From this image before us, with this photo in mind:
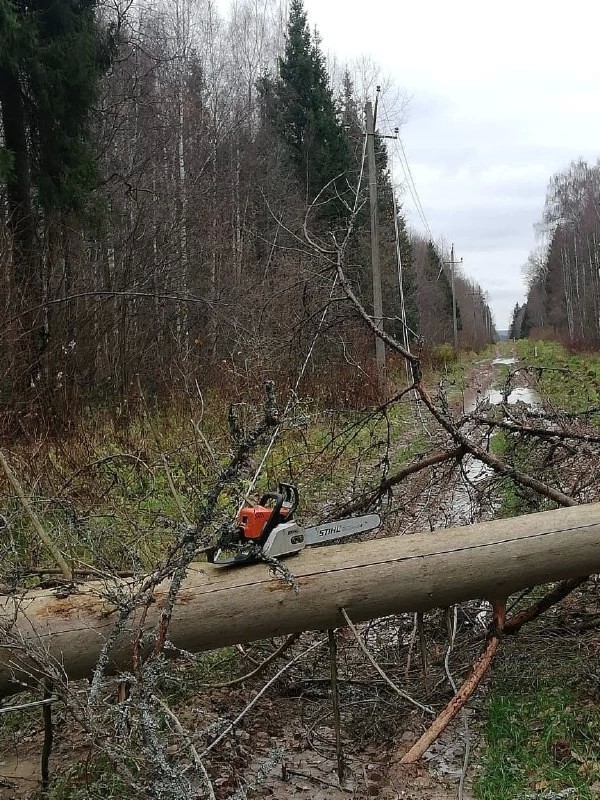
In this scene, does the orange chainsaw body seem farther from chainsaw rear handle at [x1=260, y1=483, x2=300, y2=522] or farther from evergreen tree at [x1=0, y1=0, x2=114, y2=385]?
evergreen tree at [x1=0, y1=0, x2=114, y2=385]

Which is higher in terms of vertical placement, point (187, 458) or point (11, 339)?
point (11, 339)

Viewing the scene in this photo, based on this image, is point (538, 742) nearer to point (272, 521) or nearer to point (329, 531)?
point (329, 531)

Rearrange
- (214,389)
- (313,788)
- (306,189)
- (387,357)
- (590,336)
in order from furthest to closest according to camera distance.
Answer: (590,336) < (306,189) < (387,357) < (214,389) < (313,788)

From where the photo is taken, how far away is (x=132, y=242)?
1088cm

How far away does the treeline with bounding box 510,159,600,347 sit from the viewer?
44.6 m

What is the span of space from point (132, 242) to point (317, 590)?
9.13 meters

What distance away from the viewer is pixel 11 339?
7.01 metres

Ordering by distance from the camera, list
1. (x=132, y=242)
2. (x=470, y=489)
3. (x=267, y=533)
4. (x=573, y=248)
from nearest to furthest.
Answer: (x=267, y=533)
(x=470, y=489)
(x=132, y=242)
(x=573, y=248)

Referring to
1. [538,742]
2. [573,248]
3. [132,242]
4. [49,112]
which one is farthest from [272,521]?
[573,248]

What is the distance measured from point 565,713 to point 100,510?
12.4 ft

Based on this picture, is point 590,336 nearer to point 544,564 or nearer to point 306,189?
point 306,189

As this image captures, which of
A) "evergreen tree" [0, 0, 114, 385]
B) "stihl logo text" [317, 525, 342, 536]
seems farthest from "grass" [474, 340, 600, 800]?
"evergreen tree" [0, 0, 114, 385]

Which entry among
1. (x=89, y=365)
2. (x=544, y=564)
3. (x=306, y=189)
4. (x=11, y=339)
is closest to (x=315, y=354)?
(x=89, y=365)

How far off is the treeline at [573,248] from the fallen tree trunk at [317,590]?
38.1 meters
